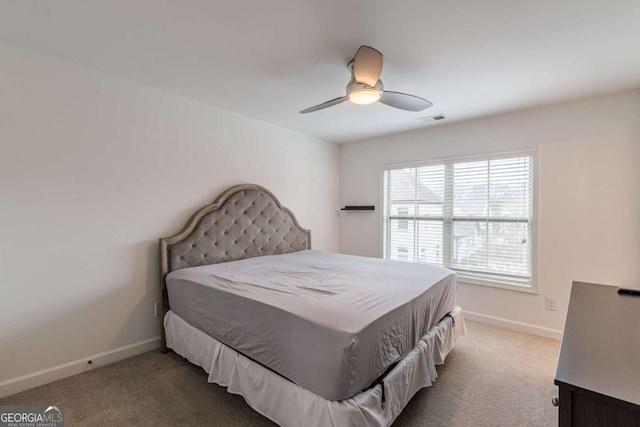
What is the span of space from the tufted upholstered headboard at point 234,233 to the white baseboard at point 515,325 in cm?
239

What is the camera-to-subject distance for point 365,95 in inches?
78.8

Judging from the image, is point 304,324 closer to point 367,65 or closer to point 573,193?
point 367,65

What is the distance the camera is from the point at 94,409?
1.87 m

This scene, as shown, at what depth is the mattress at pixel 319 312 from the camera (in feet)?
4.62

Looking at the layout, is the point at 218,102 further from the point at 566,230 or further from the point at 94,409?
the point at 566,230

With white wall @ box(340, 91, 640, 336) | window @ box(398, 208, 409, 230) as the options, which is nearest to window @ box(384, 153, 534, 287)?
window @ box(398, 208, 409, 230)

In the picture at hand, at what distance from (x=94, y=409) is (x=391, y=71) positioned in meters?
3.24

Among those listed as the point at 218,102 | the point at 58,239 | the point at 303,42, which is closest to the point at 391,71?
the point at 303,42

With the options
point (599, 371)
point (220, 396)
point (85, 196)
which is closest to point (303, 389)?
point (220, 396)

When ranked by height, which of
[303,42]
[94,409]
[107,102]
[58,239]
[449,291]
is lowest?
[94,409]

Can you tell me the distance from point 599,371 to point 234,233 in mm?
2971

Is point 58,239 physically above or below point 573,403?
above

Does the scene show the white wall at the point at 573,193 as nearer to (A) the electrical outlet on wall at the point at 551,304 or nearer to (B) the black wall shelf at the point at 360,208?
(A) the electrical outlet on wall at the point at 551,304

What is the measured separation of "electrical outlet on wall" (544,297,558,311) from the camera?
3.02 metres
